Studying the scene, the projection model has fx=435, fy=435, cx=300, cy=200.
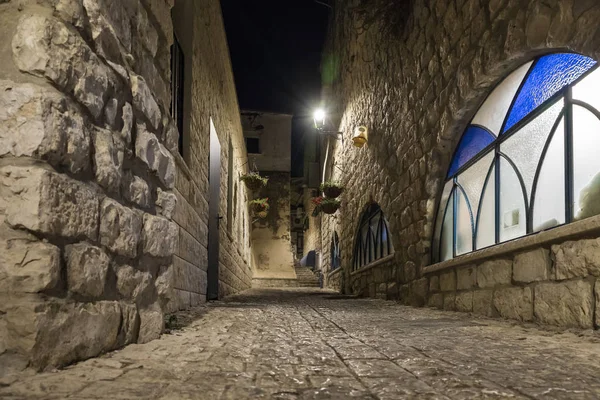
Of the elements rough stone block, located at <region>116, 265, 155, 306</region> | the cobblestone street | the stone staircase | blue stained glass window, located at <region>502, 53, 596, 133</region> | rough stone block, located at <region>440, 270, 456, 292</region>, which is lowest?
the stone staircase

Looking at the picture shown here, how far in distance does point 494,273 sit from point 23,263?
10.00 ft

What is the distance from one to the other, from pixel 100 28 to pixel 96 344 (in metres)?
1.26

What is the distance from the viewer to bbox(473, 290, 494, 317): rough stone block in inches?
132

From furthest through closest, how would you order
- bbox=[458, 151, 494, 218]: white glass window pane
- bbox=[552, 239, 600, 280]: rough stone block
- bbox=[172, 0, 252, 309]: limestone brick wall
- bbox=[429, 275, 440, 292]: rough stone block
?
bbox=[429, 275, 440, 292]: rough stone block
bbox=[172, 0, 252, 309]: limestone brick wall
bbox=[458, 151, 494, 218]: white glass window pane
bbox=[552, 239, 600, 280]: rough stone block

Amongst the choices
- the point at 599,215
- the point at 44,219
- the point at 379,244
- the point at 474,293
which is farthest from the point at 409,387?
the point at 379,244

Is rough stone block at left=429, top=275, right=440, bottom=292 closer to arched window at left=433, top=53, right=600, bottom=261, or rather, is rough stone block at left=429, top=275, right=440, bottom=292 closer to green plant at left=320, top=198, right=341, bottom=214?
arched window at left=433, top=53, right=600, bottom=261

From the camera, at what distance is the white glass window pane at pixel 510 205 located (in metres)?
3.19

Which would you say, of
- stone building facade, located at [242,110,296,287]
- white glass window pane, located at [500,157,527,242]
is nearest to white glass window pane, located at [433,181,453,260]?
white glass window pane, located at [500,157,527,242]

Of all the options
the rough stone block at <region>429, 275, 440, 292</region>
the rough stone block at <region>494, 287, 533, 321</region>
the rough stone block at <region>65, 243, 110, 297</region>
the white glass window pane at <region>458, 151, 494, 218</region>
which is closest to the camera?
the rough stone block at <region>65, 243, 110, 297</region>

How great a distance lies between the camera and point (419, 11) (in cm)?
493

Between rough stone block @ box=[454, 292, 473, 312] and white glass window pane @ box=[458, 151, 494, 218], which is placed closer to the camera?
rough stone block @ box=[454, 292, 473, 312]

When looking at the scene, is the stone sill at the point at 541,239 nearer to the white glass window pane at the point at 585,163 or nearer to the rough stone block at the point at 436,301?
the white glass window pane at the point at 585,163

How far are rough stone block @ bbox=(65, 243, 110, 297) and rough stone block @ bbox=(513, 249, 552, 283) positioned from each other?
2462mm

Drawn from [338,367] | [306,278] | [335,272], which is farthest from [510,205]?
[306,278]
